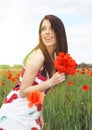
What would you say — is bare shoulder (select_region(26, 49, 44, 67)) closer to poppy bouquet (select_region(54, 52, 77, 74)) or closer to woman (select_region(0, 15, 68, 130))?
woman (select_region(0, 15, 68, 130))

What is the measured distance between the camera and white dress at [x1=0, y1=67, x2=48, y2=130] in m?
2.83

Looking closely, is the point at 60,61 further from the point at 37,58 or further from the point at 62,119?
the point at 62,119

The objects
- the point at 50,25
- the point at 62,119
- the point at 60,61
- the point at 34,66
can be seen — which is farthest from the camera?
the point at 62,119

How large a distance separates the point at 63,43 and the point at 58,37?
0.18 feet

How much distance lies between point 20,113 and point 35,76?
281 millimetres

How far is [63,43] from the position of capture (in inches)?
115

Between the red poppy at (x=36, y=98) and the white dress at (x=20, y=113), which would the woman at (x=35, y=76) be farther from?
the red poppy at (x=36, y=98)

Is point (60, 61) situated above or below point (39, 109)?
above

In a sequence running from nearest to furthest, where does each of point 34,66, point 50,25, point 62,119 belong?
point 34,66 → point 50,25 → point 62,119

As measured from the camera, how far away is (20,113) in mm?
2844

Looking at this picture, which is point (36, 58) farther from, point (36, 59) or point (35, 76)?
point (35, 76)

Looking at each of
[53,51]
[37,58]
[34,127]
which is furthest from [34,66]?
[34,127]

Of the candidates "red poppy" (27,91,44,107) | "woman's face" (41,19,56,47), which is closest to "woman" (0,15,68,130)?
"woman's face" (41,19,56,47)

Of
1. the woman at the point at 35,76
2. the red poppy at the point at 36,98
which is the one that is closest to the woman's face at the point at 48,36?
the woman at the point at 35,76
